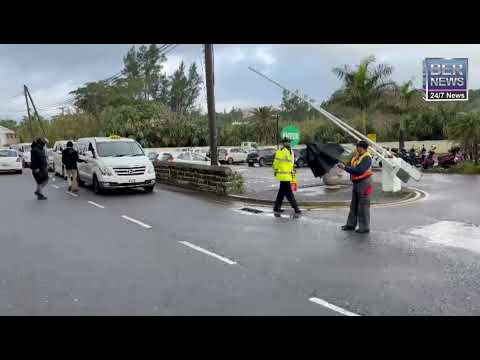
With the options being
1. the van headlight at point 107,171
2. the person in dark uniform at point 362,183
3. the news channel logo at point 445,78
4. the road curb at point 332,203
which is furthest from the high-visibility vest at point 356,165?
the news channel logo at point 445,78

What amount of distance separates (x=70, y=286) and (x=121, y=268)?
0.91 meters

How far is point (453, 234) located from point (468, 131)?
15.4 metres

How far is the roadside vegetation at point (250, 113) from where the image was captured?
2722 cm

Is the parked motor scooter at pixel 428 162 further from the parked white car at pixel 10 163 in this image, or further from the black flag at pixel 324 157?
the parked white car at pixel 10 163

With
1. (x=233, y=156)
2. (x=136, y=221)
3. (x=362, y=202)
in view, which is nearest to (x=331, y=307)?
(x=362, y=202)

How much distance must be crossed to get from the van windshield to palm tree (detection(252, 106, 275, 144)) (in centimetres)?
3578

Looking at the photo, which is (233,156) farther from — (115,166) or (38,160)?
(38,160)

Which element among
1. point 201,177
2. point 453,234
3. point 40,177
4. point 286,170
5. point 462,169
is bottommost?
point 453,234

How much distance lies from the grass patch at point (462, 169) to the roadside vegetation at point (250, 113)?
91 cm

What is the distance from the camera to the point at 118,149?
1602 centimetres

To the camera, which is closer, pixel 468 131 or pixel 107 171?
pixel 107 171

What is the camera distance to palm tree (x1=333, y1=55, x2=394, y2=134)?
87.8ft
